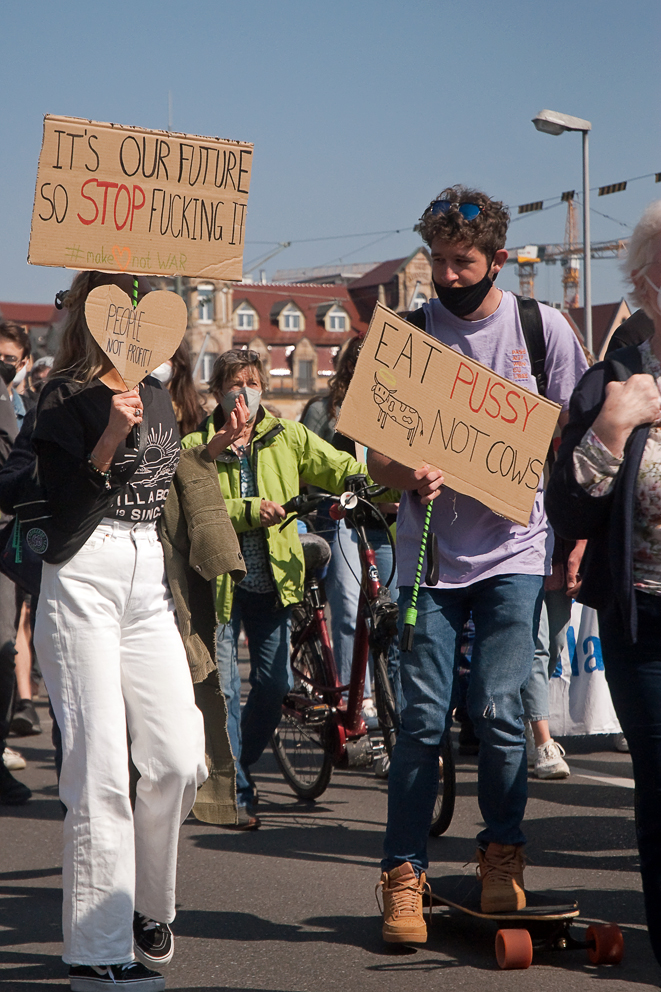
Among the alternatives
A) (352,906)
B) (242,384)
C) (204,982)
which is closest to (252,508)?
(242,384)

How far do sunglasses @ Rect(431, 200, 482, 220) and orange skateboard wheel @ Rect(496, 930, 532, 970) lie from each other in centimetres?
214

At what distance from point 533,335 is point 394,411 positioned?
0.59 metres

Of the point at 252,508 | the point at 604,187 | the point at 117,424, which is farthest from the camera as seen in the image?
the point at 604,187

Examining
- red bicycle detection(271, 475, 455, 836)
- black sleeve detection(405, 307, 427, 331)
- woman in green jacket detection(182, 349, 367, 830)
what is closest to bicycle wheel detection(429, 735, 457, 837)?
red bicycle detection(271, 475, 455, 836)

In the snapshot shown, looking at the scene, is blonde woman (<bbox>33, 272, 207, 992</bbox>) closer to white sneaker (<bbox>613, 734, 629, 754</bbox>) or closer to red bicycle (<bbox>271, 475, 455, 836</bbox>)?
red bicycle (<bbox>271, 475, 455, 836</bbox>)

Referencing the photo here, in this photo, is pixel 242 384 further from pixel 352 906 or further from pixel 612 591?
pixel 612 591

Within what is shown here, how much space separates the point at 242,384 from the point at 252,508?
0.59 m

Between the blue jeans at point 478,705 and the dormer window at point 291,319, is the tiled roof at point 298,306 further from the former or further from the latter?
the blue jeans at point 478,705

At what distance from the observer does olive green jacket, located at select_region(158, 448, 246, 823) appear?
3.94 metres

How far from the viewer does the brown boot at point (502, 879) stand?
3637 mm

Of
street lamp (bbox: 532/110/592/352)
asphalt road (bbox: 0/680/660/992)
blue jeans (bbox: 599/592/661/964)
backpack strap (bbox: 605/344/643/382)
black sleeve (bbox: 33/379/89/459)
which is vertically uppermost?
street lamp (bbox: 532/110/592/352)

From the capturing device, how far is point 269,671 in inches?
219

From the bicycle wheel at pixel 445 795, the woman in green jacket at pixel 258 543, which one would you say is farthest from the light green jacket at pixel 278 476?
the bicycle wheel at pixel 445 795

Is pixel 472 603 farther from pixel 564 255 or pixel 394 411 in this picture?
pixel 564 255
